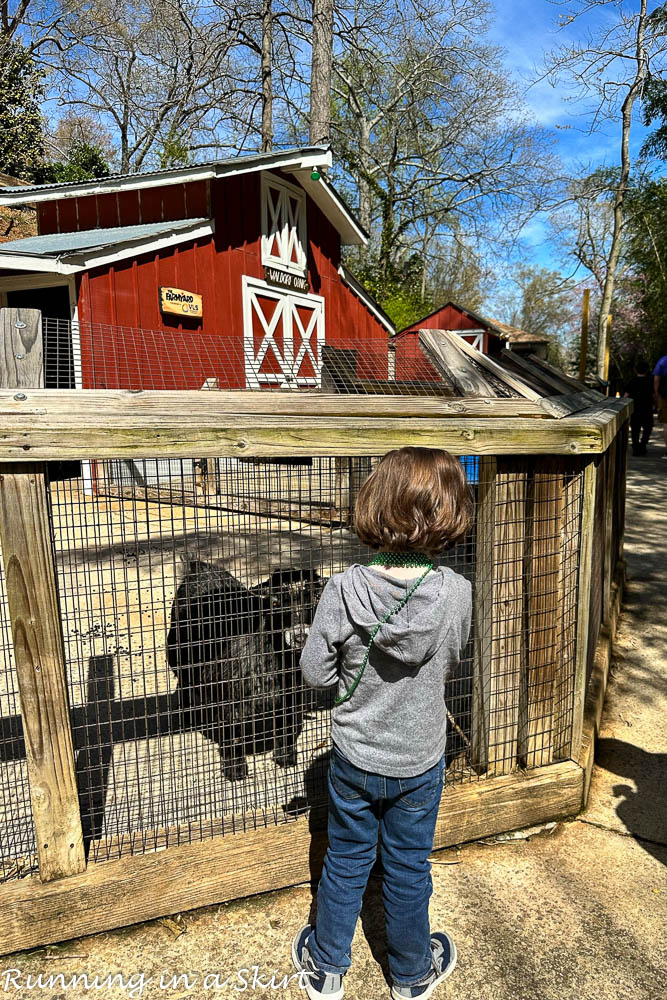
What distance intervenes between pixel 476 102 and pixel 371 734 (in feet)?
85.6

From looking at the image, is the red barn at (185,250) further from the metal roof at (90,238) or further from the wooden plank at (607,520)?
the wooden plank at (607,520)

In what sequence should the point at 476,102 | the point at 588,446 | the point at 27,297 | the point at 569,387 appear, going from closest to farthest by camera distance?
1. the point at 588,446
2. the point at 569,387
3. the point at 27,297
4. the point at 476,102

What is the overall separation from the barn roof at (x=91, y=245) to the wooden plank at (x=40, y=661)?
24.9ft

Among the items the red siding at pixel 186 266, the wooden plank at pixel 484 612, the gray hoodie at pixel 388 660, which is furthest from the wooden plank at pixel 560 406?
the red siding at pixel 186 266

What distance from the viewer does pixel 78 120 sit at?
2522 centimetres

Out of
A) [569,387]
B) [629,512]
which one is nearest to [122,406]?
[569,387]

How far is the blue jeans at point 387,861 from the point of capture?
1.73 meters

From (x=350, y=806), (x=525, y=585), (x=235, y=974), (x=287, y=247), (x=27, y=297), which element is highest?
(x=287, y=247)

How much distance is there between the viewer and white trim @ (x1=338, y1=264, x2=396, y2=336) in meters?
15.2

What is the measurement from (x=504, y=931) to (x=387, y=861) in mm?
575

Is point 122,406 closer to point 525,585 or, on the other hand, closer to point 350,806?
point 350,806

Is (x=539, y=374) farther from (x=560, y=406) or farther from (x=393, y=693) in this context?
(x=393, y=693)

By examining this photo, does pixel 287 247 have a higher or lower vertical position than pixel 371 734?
higher

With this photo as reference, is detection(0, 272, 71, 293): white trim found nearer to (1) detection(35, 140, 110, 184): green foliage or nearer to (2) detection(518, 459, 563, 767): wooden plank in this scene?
(2) detection(518, 459, 563, 767): wooden plank
